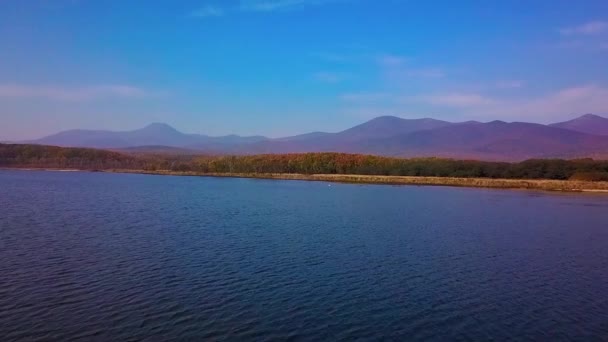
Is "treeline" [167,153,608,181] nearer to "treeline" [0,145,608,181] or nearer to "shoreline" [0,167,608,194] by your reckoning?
"treeline" [0,145,608,181]

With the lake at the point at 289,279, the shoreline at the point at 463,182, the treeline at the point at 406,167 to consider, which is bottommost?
the lake at the point at 289,279

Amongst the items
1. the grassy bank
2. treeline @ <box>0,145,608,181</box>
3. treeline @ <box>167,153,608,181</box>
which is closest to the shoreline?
the grassy bank

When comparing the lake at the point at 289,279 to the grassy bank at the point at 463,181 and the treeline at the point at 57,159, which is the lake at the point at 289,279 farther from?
the treeline at the point at 57,159

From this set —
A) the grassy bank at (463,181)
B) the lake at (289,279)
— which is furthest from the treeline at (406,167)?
the lake at (289,279)

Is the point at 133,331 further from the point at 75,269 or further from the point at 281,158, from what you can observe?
the point at 281,158

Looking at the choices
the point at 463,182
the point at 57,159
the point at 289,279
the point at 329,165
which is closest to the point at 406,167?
the point at 463,182

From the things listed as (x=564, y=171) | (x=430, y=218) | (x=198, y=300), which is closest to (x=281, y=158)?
(x=564, y=171)
